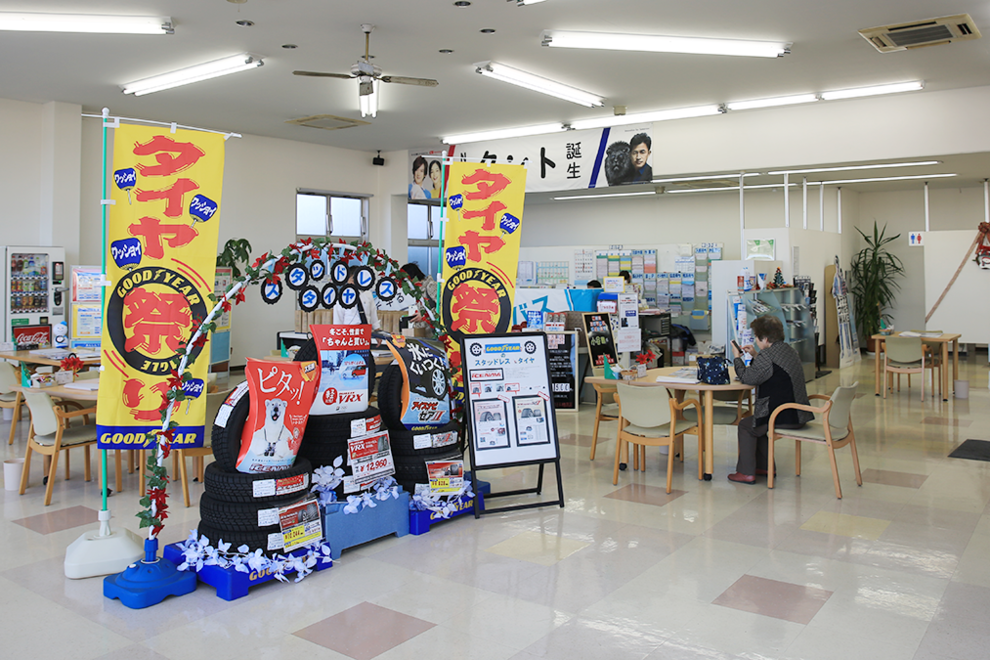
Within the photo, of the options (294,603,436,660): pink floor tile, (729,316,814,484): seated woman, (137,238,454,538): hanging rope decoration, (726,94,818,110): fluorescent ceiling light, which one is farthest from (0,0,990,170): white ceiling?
(294,603,436,660): pink floor tile

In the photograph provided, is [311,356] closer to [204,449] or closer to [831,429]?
[204,449]

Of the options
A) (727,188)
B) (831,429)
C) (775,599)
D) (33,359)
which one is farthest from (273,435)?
(727,188)

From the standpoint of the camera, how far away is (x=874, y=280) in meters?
13.1

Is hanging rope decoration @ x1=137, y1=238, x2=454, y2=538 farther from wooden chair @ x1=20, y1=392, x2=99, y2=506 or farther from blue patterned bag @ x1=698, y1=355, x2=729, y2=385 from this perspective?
blue patterned bag @ x1=698, y1=355, x2=729, y2=385

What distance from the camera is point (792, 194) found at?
12.9 meters

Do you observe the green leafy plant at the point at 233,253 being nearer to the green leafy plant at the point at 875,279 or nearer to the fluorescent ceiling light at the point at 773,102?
the fluorescent ceiling light at the point at 773,102

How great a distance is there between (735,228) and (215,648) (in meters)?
12.2

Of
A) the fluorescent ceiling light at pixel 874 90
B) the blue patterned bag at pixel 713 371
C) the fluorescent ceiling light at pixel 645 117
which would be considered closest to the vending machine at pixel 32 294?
the fluorescent ceiling light at pixel 645 117

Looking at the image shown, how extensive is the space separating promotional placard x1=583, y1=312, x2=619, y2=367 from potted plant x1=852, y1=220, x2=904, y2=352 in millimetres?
6773

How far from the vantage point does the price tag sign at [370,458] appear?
13.7 ft

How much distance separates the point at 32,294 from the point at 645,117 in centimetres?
805

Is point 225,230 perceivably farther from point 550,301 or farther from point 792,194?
point 792,194

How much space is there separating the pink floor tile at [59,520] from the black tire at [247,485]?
1.50 meters

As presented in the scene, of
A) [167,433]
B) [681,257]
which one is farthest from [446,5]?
[681,257]
